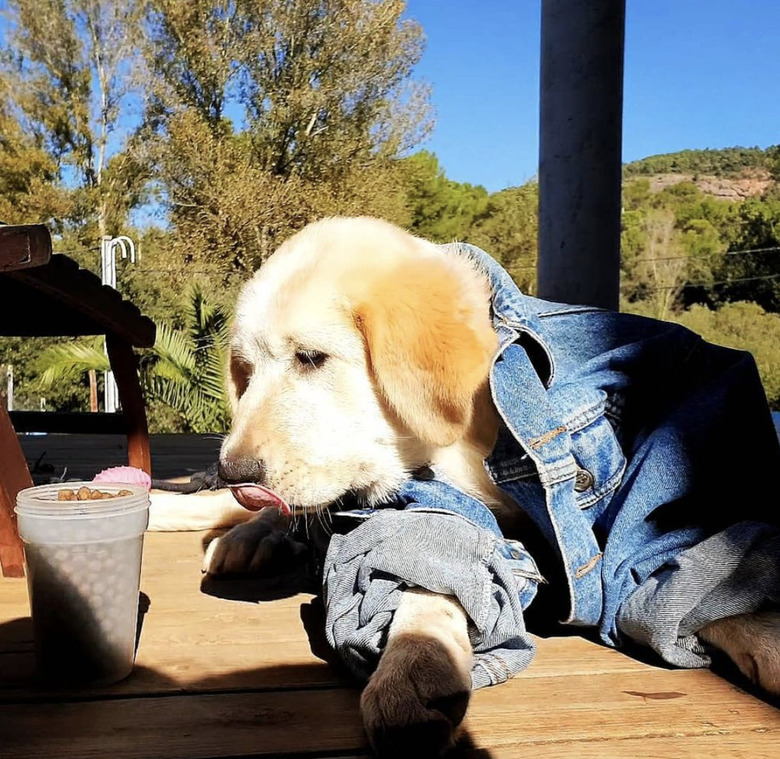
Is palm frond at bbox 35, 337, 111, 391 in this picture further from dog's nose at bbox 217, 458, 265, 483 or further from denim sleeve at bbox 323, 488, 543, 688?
denim sleeve at bbox 323, 488, 543, 688

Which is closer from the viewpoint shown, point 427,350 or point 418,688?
point 418,688

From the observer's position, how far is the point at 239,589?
1.94 meters

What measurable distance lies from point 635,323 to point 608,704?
846 millimetres

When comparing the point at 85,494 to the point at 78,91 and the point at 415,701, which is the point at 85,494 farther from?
the point at 78,91

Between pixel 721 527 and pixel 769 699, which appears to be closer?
pixel 769 699

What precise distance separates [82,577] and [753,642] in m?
1.11

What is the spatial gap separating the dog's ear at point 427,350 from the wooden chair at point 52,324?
85cm

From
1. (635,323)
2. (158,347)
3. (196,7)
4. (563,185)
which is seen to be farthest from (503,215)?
(635,323)

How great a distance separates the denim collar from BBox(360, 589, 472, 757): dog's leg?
541 mm

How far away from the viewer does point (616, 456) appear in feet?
5.33

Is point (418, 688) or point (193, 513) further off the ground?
point (418, 688)

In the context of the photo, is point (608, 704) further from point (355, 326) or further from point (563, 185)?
point (563, 185)

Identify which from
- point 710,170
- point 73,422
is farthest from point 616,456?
point 710,170

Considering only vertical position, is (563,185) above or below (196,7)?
below
